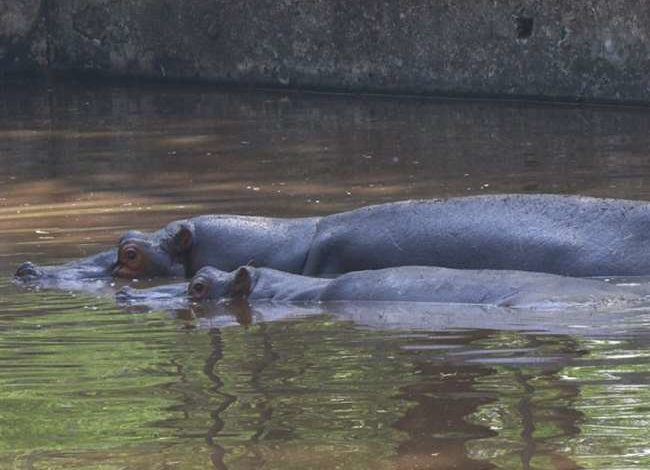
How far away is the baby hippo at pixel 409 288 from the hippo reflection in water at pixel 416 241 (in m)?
0.57

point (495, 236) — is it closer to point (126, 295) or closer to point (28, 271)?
point (126, 295)

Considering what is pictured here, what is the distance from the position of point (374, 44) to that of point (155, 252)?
763 cm

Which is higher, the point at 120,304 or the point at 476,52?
the point at 476,52

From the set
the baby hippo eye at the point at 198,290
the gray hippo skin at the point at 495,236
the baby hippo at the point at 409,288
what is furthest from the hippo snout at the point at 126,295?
the gray hippo skin at the point at 495,236

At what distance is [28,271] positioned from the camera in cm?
773

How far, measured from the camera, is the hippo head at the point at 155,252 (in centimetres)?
829

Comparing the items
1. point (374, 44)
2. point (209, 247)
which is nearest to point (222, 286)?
point (209, 247)

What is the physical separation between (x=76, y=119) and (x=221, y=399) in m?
10.3

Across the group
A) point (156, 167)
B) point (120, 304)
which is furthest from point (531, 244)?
point (156, 167)

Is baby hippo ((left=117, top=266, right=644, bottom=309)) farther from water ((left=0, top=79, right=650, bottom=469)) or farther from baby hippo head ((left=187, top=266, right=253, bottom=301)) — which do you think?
water ((left=0, top=79, right=650, bottom=469))

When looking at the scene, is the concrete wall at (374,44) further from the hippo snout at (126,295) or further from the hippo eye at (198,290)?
the hippo snout at (126,295)

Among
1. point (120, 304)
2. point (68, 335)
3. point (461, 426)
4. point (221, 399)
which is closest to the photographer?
point (461, 426)

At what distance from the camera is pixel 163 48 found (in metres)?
17.0

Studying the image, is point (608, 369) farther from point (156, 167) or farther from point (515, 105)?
point (515, 105)
